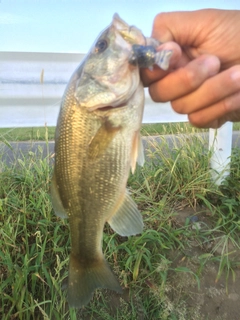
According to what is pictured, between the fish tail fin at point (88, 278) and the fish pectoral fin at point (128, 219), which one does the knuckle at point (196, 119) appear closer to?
the fish pectoral fin at point (128, 219)

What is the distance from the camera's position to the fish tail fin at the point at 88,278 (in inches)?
57.9

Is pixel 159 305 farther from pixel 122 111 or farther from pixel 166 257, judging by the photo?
pixel 122 111

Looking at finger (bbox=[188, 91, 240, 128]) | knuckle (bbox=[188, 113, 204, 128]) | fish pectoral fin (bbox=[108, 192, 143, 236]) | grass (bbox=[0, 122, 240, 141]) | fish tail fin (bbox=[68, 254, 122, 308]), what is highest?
finger (bbox=[188, 91, 240, 128])

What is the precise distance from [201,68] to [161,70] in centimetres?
14

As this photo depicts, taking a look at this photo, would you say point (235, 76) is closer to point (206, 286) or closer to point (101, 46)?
point (101, 46)

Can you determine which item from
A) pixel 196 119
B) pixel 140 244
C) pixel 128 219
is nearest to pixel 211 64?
pixel 196 119

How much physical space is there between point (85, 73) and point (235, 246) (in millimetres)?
1835

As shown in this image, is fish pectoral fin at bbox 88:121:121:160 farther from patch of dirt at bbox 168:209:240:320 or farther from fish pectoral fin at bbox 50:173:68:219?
patch of dirt at bbox 168:209:240:320

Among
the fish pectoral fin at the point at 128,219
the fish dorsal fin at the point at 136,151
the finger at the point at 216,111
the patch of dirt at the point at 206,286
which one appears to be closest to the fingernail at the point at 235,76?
the finger at the point at 216,111

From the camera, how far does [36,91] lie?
283cm

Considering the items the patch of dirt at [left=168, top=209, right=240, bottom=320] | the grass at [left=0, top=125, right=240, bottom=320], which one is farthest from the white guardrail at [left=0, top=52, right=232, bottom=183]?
the patch of dirt at [left=168, top=209, right=240, bottom=320]

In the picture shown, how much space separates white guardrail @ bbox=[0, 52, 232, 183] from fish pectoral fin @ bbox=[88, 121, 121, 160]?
5.31ft

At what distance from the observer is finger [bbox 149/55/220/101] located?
118 cm

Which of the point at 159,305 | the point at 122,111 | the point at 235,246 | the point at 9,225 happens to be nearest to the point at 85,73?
the point at 122,111
